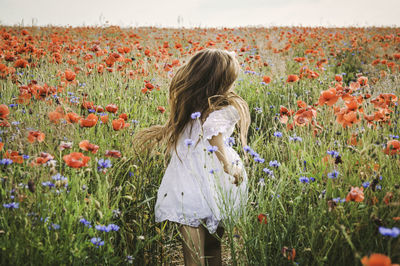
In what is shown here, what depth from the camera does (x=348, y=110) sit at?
6.81 feet

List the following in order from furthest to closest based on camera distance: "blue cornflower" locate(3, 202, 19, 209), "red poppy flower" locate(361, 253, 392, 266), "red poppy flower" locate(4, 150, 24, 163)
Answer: "red poppy flower" locate(4, 150, 24, 163) < "blue cornflower" locate(3, 202, 19, 209) < "red poppy flower" locate(361, 253, 392, 266)

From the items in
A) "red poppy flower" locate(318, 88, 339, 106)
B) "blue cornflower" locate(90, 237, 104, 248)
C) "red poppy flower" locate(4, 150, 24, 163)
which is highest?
"red poppy flower" locate(318, 88, 339, 106)

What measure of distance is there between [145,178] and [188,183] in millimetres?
402

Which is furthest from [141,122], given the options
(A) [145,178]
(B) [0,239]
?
(B) [0,239]

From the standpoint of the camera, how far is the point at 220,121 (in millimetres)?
2062

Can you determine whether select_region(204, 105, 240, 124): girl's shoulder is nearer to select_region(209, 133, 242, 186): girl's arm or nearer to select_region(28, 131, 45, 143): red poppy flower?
select_region(209, 133, 242, 186): girl's arm

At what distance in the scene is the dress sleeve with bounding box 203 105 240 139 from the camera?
2.01 m

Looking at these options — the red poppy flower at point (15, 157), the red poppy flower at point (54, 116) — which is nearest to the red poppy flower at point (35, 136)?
the red poppy flower at point (15, 157)

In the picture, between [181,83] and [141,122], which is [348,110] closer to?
[181,83]

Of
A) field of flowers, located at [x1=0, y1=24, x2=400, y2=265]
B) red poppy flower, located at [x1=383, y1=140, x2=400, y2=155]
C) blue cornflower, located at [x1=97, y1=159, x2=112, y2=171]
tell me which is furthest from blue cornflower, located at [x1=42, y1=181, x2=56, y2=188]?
red poppy flower, located at [x1=383, y1=140, x2=400, y2=155]

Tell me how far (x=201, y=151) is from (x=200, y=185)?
0.25 meters

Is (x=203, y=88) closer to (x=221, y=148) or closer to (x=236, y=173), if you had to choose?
(x=221, y=148)

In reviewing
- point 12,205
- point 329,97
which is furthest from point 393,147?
point 12,205

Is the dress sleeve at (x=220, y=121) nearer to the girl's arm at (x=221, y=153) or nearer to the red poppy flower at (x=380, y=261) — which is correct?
the girl's arm at (x=221, y=153)
